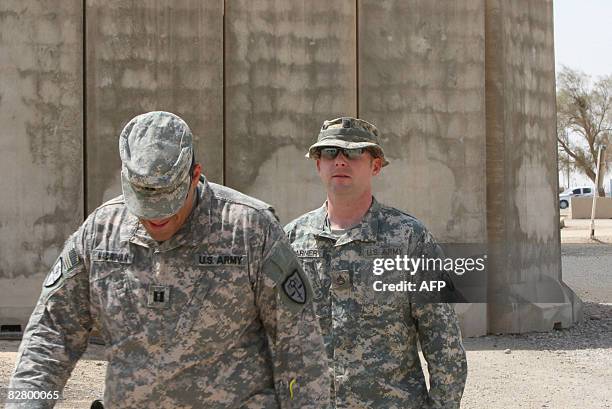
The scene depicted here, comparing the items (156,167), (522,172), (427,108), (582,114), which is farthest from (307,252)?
(582,114)

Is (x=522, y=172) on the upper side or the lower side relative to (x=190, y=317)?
upper

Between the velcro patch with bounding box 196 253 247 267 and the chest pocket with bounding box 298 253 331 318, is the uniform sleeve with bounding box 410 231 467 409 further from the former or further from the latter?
the velcro patch with bounding box 196 253 247 267

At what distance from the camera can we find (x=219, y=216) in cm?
253

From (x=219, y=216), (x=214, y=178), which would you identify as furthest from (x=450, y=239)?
(x=219, y=216)

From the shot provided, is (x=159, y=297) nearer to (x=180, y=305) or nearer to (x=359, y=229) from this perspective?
(x=180, y=305)

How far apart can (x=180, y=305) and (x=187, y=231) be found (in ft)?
0.59

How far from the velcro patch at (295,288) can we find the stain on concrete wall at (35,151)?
716 centimetres

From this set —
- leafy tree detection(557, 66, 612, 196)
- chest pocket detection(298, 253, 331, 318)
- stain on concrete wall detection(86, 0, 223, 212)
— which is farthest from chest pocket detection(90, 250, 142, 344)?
leafy tree detection(557, 66, 612, 196)

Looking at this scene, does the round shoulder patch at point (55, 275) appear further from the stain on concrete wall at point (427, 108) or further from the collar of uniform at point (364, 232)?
the stain on concrete wall at point (427, 108)

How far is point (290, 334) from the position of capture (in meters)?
2.45

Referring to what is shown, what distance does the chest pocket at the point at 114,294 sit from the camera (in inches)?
95.9

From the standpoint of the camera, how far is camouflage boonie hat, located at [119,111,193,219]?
2303 mm

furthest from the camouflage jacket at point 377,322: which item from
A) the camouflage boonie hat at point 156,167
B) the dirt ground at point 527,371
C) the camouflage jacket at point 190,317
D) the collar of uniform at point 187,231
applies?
the dirt ground at point 527,371

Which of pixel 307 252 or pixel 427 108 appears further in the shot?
pixel 427 108
